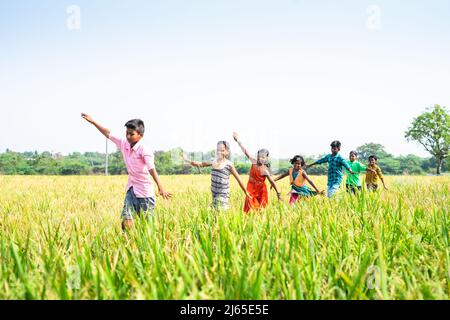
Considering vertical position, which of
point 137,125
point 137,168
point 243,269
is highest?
point 137,125

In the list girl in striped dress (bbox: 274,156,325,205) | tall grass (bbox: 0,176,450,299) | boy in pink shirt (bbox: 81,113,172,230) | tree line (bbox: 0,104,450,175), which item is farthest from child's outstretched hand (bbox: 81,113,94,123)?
tree line (bbox: 0,104,450,175)

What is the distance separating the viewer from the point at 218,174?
5332mm

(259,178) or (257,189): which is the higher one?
(259,178)

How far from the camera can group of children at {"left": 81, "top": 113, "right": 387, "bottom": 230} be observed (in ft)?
13.9

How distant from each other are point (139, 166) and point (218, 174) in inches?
54.4

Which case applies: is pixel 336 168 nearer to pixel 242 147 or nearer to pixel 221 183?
pixel 242 147

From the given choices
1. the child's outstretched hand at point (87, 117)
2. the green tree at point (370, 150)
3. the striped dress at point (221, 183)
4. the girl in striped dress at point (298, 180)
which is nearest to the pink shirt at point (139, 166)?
the child's outstretched hand at point (87, 117)

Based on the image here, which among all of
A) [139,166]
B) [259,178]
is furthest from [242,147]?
[139,166]

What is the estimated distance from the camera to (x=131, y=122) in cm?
418

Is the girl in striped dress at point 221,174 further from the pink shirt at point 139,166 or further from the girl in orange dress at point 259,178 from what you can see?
the pink shirt at point 139,166

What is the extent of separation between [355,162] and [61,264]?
25.0 feet

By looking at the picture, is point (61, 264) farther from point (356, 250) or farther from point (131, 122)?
point (131, 122)
